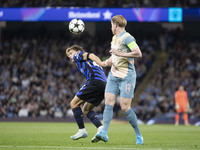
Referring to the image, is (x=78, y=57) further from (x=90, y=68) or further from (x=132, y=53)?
(x=132, y=53)

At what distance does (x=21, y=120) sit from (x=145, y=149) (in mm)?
15983

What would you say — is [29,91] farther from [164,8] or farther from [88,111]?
[88,111]

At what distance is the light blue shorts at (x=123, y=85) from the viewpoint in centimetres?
758

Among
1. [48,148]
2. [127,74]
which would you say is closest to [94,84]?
[127,74]

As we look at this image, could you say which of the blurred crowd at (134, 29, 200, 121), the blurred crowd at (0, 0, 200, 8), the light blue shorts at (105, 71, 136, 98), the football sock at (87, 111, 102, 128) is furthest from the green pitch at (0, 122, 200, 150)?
the blurred crowd at (0, 0, 200, 8)

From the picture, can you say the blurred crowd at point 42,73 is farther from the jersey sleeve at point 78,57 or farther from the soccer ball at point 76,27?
the jersey sleeve at point 78,57

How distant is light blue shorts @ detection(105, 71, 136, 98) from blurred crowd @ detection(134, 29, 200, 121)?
14.9m

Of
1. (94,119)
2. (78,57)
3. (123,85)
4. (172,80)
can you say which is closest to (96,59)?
(78,57)

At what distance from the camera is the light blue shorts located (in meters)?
7.58

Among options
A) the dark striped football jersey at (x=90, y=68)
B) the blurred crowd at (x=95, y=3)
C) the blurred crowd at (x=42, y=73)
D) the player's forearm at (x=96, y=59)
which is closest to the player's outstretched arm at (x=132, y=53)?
the player's forearm at (x=96, y=59)

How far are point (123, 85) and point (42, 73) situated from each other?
1793 cm

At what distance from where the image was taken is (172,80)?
2484 cm

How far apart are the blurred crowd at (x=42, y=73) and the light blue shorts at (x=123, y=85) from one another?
14900 millimetres

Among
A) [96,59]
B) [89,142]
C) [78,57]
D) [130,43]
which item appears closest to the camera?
[130,43]
